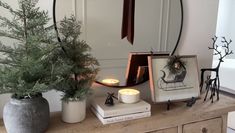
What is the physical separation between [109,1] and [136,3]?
17 centimetres

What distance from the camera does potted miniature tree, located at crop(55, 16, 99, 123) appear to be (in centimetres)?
103

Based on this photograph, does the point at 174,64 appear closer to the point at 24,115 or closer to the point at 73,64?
the point at 73,64

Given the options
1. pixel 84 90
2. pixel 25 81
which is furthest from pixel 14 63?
pixel 84 90

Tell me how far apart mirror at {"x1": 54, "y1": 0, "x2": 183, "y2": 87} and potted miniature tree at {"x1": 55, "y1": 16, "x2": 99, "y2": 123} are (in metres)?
0.15

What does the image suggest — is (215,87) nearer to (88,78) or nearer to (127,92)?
(127,92)

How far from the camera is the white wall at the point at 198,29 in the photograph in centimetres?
155

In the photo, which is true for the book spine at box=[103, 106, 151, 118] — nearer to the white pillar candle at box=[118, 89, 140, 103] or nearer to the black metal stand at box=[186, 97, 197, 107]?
the white pillar candle at box=[118, 89, 140, 103]

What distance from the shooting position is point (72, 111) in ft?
3.48

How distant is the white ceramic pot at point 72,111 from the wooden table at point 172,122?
24mm

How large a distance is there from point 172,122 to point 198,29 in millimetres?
742

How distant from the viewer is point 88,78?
1.09m

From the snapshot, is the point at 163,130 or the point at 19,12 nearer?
the point at 19,12

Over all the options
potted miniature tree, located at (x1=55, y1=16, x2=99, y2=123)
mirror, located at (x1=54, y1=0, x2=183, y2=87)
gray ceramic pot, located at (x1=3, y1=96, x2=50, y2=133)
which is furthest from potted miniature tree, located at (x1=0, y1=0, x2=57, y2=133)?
mirror, located at (x1=54, y1=0, x2=183, y2=87)

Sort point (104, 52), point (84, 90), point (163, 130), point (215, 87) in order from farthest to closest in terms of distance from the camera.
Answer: point (215, 87) → point (104, 52) → point (163, 130) → point (84, 90)
